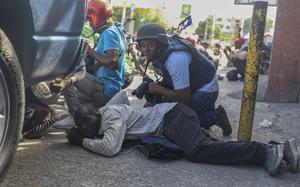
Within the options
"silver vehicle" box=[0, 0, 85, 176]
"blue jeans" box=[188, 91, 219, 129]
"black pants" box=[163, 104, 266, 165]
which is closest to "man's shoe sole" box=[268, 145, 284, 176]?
"black pants" box=[163, 104, 266, 165]

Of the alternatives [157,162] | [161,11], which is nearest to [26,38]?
[157,162]

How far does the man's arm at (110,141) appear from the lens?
393 centimetres

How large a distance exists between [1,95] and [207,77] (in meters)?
2.58

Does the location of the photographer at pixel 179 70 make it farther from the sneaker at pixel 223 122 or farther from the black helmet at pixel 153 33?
the sneaker at pixel 223 122

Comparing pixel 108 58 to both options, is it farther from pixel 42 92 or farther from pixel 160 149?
pixel 160 149

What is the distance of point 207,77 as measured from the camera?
4875mm

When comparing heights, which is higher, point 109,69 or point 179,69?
point 179,69

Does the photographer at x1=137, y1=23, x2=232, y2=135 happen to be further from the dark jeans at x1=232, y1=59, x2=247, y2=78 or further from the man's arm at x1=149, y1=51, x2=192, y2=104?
the dark jeans at x1=232, y1=59, x2=247, y2=78

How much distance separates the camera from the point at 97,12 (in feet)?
17.8

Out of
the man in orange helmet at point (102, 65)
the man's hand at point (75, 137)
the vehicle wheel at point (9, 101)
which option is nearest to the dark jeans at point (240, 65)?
the man in orange helmet at point (102, 65)

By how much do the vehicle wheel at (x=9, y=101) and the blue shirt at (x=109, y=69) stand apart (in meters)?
2.51

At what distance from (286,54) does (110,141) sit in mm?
4831

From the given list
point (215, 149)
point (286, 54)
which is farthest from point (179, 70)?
point (286, 54)

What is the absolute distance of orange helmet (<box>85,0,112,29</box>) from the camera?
5.39 meters
